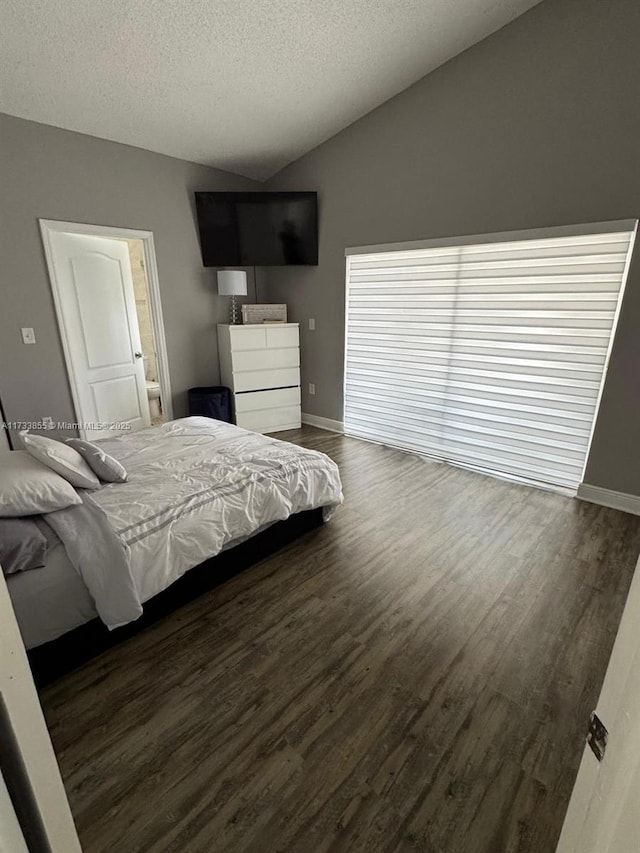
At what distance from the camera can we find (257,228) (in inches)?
163

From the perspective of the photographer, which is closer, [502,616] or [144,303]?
[502,616]

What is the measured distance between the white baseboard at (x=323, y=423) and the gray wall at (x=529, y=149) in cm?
190

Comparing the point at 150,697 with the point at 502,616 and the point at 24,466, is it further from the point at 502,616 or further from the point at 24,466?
the point at 502,616

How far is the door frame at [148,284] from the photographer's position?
3.21 meters

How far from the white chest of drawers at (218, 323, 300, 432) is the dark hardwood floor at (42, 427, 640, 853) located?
2217 mm

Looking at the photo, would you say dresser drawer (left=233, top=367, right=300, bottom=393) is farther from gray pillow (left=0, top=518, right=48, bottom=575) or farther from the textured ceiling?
gray pillow (left=0, top=518, right=48, bottom=575)

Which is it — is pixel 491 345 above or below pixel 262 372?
above

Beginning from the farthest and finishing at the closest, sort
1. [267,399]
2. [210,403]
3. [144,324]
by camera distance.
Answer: [144,324] < [267,399] < [210,403]

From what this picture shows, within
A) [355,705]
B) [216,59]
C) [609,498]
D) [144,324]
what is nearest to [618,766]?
[355,705]

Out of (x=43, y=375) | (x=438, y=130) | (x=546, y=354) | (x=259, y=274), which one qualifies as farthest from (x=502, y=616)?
(x=259, y=274)

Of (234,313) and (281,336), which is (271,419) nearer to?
(281,336)

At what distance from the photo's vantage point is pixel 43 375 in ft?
10.8

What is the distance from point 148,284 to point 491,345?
322 cm

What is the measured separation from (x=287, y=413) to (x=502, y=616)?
3.16m
